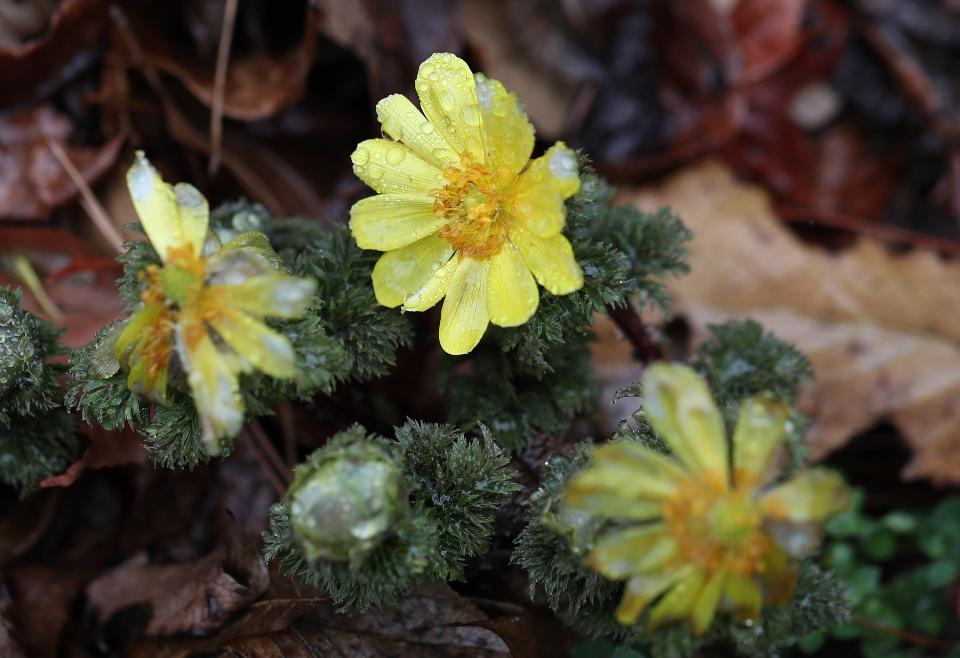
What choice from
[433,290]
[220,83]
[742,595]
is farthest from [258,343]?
[220,83]

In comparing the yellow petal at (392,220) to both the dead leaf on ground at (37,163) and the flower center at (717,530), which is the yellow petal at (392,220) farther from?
the dead leaf on ground at (37,163)

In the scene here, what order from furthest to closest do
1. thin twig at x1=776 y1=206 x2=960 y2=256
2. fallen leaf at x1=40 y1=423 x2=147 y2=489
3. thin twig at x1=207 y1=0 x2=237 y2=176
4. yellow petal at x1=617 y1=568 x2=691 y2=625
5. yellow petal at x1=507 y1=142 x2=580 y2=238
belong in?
thin twig at x1=776 y1=206 x2=960 y2=256 < thin twig at x1=207 y1=0 x2=237 y2=176 < fallen leaf at x1=40 y1=423 x2=147 y2=489 < yellow petal at x1=507 y1=142 x2=580 y2=238 < yellow petal at x1=617 y1=568 x2=691 y2=625

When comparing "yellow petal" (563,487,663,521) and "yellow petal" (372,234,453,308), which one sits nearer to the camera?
"yellow petal" (563,487,663,521)

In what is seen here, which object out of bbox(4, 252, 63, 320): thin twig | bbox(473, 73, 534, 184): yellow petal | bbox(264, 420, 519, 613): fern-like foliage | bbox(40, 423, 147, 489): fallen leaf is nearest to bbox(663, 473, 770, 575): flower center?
bbox(264, 420, 519, 613): fern-like foliage

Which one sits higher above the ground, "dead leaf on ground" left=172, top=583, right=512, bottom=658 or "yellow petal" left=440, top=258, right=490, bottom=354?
"yellow petal" left=440, top=258, right=490, bottom=354

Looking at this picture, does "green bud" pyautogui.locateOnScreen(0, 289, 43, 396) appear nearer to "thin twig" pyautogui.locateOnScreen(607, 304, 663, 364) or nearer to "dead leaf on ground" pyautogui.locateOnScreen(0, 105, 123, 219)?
"dead leaf on ground" pyautogui.locateOnScreen(0, 105, 123, 219)

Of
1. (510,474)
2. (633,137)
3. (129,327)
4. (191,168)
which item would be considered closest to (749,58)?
(633,137)

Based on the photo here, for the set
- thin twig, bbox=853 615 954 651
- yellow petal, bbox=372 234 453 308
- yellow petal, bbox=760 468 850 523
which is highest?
yellow petal, bbox=372 234 453 308
